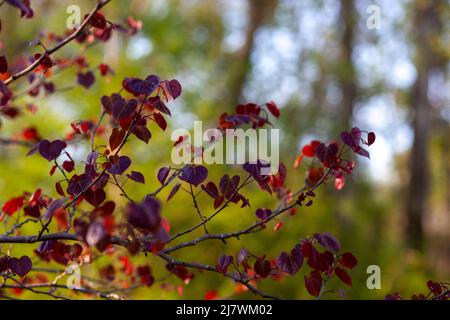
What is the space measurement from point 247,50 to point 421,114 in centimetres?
329

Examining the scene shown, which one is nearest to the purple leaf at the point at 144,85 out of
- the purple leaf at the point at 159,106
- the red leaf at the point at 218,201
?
the purple leaf at the point at 159,106

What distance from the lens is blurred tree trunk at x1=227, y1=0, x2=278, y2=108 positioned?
27.9 feet

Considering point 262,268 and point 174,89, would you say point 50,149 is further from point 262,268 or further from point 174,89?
point 262,268

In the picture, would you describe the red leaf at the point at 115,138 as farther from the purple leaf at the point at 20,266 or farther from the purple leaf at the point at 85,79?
the purple leaf at the point at 85,79

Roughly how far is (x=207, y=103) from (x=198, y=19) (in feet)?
6.82

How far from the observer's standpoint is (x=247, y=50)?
8844 mm

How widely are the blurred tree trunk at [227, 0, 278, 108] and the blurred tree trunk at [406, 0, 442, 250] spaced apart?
8.57 ft

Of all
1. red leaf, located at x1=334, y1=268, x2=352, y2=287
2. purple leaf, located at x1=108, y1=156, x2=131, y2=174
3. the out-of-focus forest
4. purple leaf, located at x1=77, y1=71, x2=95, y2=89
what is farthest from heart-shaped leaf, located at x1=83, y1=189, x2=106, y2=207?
the out-of-focus forest

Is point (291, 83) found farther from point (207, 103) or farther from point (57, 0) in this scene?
point (57, 0)

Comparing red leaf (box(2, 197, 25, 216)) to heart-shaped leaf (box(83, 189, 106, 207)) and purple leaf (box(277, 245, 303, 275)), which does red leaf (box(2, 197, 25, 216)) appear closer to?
heart-shaped leaf (box(83, 189, 106, 207))

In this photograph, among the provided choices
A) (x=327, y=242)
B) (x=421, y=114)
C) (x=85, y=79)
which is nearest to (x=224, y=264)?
(x=327, y=242)

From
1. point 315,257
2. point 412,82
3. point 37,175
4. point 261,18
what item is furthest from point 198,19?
point 315,257

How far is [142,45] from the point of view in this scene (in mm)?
9023

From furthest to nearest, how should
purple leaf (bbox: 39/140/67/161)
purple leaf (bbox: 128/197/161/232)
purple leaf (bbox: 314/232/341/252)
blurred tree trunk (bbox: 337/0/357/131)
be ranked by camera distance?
blurred tree trunk (bbox: 337/0/357/131)
purple leaf (bbox: 314/232/341/252)
purple leaf (bbox: 39/140/67/161)
purple leaf (bbox: 128/197/161/232)
